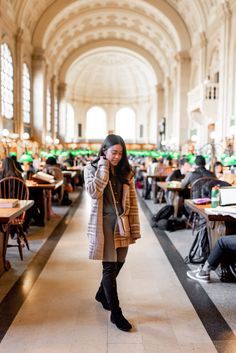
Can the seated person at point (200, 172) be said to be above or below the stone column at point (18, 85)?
below

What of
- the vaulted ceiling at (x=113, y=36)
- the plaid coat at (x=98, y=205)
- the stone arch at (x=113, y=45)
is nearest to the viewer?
the plaid coat at (x=98, y=205)

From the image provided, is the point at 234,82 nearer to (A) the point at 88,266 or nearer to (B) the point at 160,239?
(B) the point at 160,239

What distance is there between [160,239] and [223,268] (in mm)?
2457

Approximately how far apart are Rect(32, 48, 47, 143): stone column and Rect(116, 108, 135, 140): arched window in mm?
19216

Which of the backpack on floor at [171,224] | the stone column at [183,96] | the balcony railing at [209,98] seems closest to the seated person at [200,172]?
the backpack on floor at [171,224]

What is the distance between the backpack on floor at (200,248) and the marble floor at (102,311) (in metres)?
0.21

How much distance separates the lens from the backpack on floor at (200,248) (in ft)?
17.8

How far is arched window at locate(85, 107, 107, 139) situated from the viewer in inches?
1715

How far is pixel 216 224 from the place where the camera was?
496 cm

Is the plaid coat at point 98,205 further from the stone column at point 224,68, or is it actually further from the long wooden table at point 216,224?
the stone column at point 224,68

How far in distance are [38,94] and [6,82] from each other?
5613 mm

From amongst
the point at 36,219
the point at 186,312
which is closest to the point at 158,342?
the point at 186,312

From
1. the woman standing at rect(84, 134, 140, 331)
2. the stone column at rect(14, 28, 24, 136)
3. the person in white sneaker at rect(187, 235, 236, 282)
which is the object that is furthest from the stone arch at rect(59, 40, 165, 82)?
the woman standing at rect(84, 134, 140, 331)

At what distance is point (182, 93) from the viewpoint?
24.7 meters
